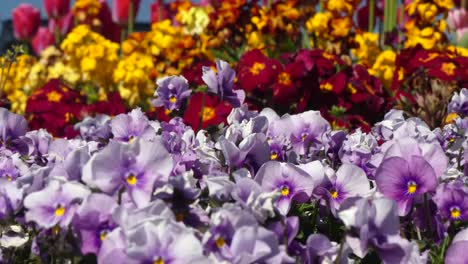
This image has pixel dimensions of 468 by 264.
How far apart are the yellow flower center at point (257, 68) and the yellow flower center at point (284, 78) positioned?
3.8 inches

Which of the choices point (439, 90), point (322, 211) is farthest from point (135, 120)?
point (439, 90)

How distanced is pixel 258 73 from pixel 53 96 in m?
1.31

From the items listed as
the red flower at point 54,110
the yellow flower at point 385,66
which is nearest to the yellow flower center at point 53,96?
the red flower at point 54,110

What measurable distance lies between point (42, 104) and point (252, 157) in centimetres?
309

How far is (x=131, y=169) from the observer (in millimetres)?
1350

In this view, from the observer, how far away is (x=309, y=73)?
13.0 feet

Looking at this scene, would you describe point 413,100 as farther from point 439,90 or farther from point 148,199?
point 148,199

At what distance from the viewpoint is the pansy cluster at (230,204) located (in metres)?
1.26

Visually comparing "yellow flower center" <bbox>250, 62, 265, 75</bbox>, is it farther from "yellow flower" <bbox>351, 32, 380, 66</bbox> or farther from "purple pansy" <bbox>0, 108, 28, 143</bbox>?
"purple pansy" <bbox>0, 108, 28, 143</bbox>

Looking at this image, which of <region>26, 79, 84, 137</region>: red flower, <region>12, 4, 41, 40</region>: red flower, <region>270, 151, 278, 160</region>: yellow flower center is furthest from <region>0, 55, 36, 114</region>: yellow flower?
<region>270, 151, 278, 160</region>: yellow flower center

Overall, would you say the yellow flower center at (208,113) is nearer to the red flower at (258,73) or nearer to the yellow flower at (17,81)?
the red flower at (258,73)

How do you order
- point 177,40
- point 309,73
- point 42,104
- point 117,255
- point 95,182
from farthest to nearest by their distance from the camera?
point 177,40 < point 42,104 < point 309,73 < point 95,182 < point 117,255

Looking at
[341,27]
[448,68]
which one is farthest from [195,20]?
[448,68]

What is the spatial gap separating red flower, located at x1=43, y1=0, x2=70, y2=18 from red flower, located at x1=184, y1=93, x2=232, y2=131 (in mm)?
5086
